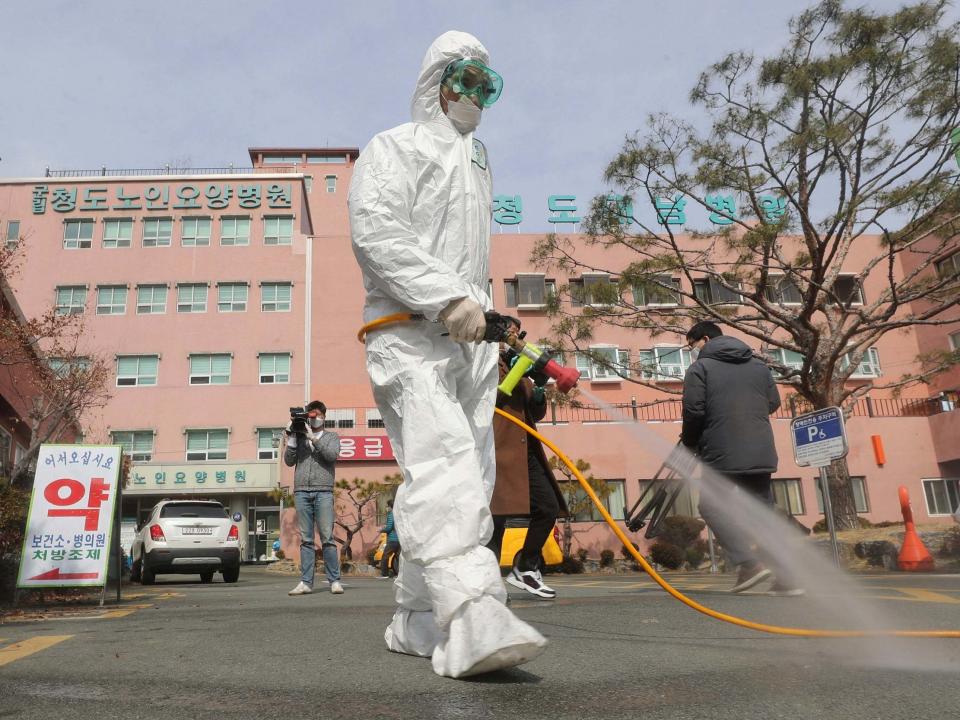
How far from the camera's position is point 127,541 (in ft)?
99.8

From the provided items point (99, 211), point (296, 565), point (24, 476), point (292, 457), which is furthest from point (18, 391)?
point (99, 211)

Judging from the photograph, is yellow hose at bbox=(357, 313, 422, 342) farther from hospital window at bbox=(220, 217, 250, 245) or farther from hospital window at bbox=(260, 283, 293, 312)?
hospital window at bbox=(220, 217, 250, 245)

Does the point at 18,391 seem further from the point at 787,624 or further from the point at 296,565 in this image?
the point at 787,624

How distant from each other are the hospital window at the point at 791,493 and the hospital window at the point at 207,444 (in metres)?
20.1

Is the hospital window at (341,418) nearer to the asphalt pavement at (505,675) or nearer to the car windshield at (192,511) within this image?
the car windshield at (192,511)

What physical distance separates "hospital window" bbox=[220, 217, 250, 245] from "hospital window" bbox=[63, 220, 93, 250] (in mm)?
5533

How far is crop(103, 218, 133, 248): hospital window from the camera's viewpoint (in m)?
33.8

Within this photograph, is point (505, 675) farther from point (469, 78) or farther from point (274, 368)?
point (274, 368)

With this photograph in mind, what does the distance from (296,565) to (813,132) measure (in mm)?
17767

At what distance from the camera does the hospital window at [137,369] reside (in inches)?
1235

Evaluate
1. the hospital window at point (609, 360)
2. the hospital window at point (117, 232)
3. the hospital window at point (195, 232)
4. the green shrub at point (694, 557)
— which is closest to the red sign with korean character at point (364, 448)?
the green shrub at point (694, 557)

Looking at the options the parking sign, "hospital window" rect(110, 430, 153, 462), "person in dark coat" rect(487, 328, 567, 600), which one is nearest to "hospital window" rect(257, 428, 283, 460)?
"hospital window" rect(110, 430, 153, 462)

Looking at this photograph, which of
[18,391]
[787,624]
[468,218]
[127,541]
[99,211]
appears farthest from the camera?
[99,211]

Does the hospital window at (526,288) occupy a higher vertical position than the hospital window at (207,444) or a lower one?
higher
